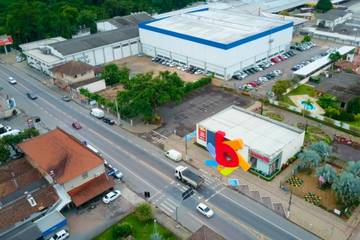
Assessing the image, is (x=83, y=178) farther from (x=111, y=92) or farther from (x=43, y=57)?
(x=43, y=57)

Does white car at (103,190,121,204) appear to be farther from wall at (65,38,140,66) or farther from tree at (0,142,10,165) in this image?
wall at (65,38,140,66)

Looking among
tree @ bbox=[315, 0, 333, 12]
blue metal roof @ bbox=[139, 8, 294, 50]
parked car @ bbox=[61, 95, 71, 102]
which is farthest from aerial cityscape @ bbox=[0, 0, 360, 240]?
tree @ bbox=[315, 0, 333, 12]

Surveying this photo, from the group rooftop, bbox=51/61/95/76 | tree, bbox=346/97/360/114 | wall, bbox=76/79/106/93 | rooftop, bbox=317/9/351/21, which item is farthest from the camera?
rooftop, bbox=317/9/351/21

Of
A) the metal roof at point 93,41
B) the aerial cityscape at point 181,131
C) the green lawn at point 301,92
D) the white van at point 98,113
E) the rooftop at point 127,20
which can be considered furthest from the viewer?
the rooftop at point 127,20

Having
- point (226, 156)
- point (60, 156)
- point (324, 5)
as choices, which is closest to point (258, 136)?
point (226, 156)

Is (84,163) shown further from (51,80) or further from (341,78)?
(341,78)

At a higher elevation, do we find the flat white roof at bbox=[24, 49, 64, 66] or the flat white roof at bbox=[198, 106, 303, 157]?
the flat white roof at bbox=[24, 49, 64, 66]

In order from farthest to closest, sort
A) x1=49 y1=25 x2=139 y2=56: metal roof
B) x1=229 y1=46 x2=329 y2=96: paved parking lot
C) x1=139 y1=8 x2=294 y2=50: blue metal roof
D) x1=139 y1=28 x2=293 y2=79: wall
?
x1=49 y1=25 x2=139 y2=56: metal roof < x1=139 y1=28 x2=293 y2=79: wall < x1=139 y1=8 x2=294 y2=50: blue metal roof < x1=229 y1=46 x2=329 y2=96: paved parking lot

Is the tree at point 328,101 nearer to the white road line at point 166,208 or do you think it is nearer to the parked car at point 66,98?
the white road line at point 166,208

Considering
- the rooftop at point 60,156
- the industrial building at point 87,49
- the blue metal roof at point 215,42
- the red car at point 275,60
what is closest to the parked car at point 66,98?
the industrial building at point 87,49
